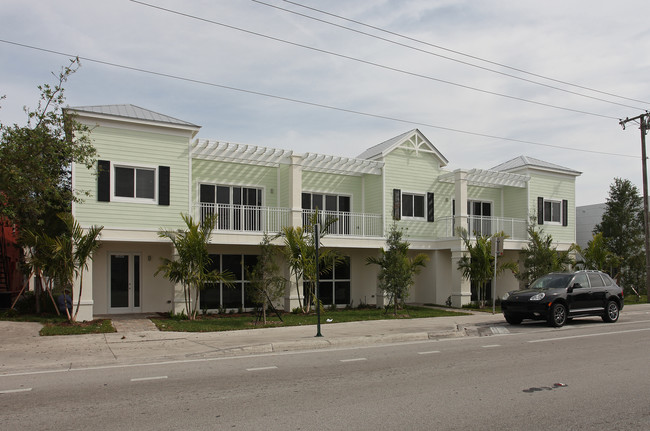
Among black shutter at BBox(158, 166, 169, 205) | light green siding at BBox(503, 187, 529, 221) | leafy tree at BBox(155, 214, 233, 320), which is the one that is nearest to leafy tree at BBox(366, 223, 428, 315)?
leafy tree at BBox(155, 214, 233, 320)

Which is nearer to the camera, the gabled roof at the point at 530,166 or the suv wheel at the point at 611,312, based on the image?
the suv wheel at the point at 611,312

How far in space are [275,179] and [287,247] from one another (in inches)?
148

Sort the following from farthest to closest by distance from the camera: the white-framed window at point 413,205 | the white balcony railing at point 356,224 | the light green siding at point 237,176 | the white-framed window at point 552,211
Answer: the white-framed window at point 552,211 → the white-framed window at point 413,205 → the white balcony railing at point 356,224 → the light green siding at point 237,176

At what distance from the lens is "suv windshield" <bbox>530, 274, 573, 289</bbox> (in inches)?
648

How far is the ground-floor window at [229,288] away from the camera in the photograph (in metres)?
20.3

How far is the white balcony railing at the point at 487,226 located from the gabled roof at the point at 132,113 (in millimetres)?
12158

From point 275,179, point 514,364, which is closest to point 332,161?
point 275,179

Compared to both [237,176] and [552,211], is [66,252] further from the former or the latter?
[552,211]

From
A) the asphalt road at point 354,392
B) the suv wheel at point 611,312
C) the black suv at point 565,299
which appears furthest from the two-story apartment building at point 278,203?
the asphalt road at point 354,392

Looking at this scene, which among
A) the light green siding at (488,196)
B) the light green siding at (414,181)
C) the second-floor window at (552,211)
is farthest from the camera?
the second-floor window at (552,211)

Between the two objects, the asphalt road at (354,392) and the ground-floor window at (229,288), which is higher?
the ground-floor window at (229,288)

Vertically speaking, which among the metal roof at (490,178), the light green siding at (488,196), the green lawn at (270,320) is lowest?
the green lawn at (270,320)

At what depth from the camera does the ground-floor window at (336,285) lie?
22.8 m

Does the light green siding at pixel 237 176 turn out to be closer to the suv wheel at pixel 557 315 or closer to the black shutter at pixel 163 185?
the black shutter at pixel 163 185
